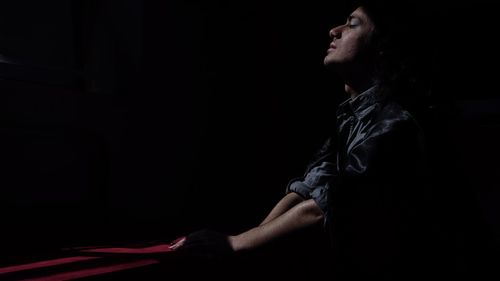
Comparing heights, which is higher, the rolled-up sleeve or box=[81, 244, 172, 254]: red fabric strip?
the rolled-up sleeve

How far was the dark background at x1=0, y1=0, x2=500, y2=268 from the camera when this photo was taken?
1.70 m

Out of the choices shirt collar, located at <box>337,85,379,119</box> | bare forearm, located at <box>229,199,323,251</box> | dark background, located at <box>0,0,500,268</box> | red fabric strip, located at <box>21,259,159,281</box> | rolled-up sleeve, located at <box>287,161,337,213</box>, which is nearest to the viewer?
red fabric strip, located at <box>21,259,159,281</box>

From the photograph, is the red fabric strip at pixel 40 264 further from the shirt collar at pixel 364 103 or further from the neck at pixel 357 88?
the neck at pixel 357 88

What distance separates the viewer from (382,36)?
1.34 m

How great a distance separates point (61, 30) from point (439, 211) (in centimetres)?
184

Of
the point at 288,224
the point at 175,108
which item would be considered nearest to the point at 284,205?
the point at 288,224

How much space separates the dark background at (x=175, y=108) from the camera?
5.58ft

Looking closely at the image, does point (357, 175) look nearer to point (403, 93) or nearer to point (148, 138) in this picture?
point (403, 93)

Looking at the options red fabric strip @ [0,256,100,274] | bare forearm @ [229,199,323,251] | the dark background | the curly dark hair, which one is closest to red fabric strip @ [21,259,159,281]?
red fabric strip @ [0,256,100,274]

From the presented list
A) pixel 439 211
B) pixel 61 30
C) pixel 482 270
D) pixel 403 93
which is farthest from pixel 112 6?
pixel 482 270

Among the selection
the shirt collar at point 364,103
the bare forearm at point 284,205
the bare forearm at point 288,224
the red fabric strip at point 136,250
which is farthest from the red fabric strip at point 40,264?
the shirt collar at point 364,103

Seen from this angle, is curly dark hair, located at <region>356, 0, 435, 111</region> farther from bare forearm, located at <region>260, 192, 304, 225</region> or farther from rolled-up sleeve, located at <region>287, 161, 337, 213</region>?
bare forearm, located at <region>260, 192, 304, 225</region>

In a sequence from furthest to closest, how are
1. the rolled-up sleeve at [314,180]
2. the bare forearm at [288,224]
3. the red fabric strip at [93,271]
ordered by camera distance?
the rolled-up sleeve at [314,180] < the bare forearm at [288,224] < the red fabric strip at [93,271]

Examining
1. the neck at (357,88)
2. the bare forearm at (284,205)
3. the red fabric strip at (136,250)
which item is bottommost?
the bare forearm at (284,205)
